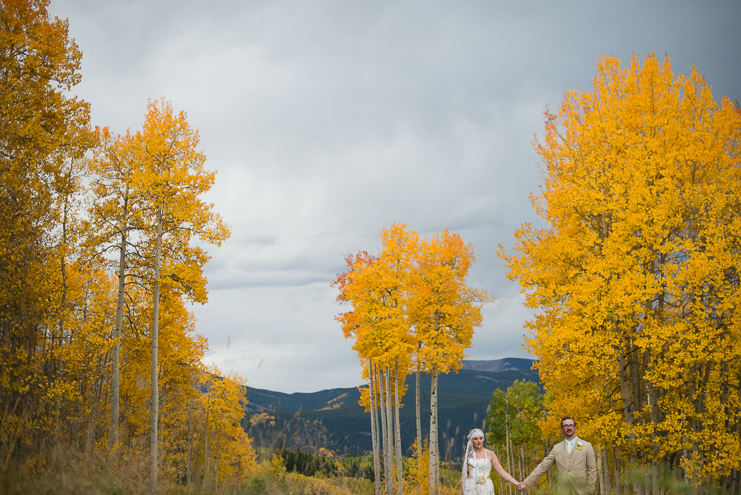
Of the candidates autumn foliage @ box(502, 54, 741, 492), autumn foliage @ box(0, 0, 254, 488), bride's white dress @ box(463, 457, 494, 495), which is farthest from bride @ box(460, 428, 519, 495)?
autumn foliage @ box(502, 54, 741, 492)

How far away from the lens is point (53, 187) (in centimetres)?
1158

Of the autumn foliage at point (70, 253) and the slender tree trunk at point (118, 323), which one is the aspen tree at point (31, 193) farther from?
the slender tree trunk at point (118, 323)

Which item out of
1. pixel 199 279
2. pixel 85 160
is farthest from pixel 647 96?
pixel 85 160

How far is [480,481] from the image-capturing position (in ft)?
20.8

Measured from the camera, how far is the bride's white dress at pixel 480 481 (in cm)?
633

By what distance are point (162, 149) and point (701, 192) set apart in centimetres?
1656

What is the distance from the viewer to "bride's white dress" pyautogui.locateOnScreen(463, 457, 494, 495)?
6.33 metres

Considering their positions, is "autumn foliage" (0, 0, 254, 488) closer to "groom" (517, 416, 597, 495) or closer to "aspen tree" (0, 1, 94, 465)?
"aspen tree" (0, 1, 94, 465)

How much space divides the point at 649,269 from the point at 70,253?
17.4 metres

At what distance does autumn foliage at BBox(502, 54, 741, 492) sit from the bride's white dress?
220 inches

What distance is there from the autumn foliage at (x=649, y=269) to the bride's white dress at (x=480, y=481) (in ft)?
18.3

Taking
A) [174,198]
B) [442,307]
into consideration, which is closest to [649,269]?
[442,307]

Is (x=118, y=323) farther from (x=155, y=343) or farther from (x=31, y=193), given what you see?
(x=31, y=193)

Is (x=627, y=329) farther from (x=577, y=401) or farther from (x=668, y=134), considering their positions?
(x=668, y=134)
